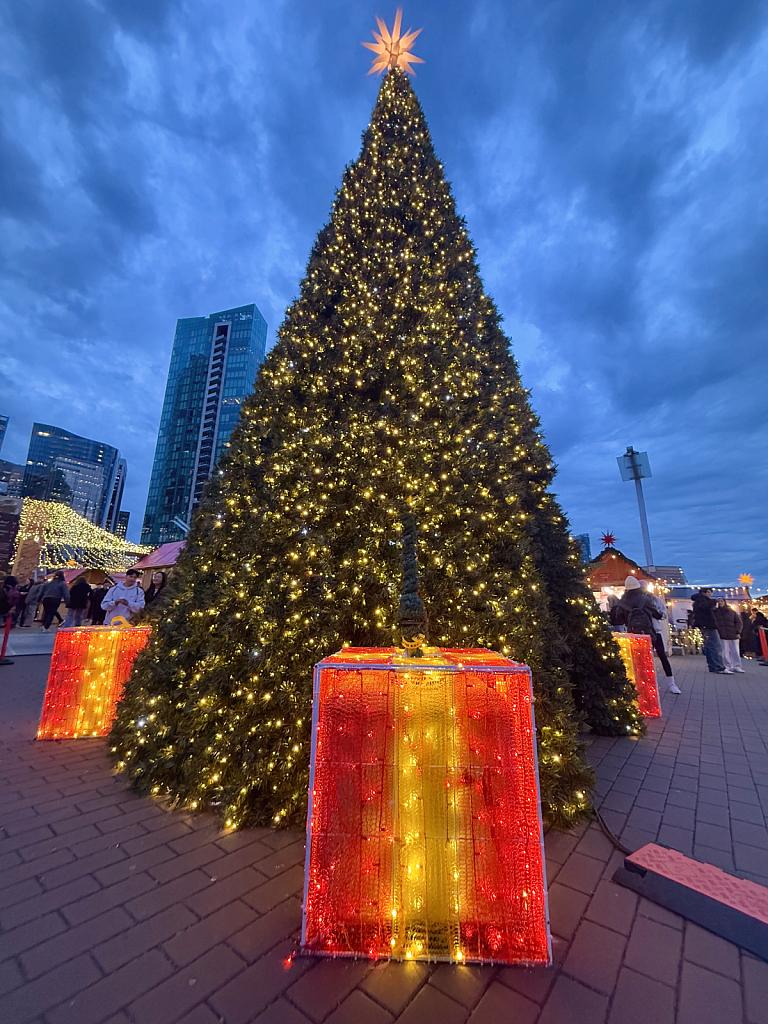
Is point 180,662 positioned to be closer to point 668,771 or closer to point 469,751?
point 469,751

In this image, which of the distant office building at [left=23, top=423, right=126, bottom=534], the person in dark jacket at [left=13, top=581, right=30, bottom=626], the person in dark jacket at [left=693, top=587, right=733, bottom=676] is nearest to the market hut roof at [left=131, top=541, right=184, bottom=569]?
the person in dark jacket at [left=13, top=581, right=30, bottom=626]

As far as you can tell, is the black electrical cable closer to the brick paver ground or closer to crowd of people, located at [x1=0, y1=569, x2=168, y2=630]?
the brick paver ground

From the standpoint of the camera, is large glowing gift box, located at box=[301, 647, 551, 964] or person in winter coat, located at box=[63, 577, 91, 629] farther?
person in winter coat, located at box=[63, 577, 91, 629]

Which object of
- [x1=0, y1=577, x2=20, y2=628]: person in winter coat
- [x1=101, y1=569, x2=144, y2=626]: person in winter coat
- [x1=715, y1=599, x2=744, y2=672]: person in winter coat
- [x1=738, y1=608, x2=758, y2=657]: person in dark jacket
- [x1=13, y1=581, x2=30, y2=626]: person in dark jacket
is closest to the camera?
[x1=101, y1=569, x2=144, y2=626]: person in winter coat

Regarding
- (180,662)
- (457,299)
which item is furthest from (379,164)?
(180,662)

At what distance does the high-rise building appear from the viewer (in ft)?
259

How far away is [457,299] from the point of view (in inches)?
205

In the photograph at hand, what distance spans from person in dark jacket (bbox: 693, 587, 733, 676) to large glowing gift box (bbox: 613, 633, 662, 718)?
4.64 metres

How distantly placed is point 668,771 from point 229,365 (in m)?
91.7

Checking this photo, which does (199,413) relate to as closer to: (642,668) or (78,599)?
(78,599)

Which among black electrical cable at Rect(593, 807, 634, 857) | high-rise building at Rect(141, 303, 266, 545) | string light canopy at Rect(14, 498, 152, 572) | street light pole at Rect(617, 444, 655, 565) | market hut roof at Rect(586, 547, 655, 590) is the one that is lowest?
black electrical cable at Rect(593, 807, 634, 857)

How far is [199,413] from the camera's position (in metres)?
82.9

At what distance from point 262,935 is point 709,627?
456 inches

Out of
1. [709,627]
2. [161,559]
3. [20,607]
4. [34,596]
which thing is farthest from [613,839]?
[20,607]
